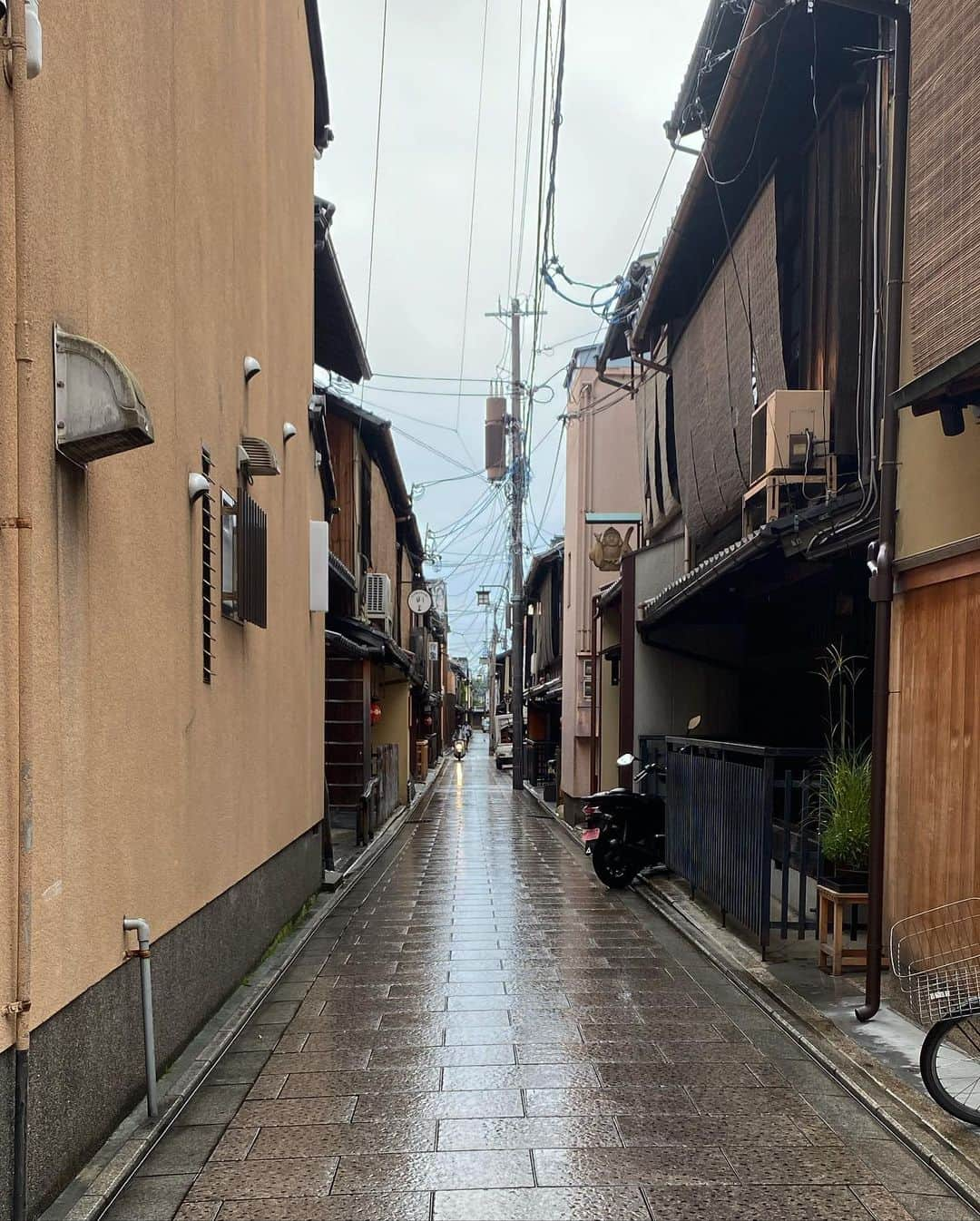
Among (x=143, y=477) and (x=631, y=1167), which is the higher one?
(x=143, y=477)

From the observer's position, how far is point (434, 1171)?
4.79 m

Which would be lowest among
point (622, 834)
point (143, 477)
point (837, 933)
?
point (622, 834)

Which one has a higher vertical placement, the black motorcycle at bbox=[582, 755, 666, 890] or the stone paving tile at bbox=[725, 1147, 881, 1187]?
the stone paving tile at bbox=[725, 1147, 881, 1187]

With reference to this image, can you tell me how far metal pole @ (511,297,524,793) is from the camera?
3356 cm

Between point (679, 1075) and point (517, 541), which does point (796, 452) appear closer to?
point (679, 1075)

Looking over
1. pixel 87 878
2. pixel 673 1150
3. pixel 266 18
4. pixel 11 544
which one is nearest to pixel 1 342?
pixel 11 544

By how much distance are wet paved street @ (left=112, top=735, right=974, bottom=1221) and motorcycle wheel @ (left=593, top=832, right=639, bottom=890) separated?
3080 mm

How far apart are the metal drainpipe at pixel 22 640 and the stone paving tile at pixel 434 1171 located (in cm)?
146

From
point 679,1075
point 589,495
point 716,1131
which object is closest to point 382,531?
point 589,495

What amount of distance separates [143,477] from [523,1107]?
3960 millimetres

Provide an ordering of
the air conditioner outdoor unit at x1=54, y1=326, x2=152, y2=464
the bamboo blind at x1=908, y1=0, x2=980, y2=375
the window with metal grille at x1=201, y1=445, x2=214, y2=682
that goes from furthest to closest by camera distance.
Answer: the window with metal grille at x1=201, y1=445, x2=214, y2=682 < the bamboo blind at x1=908, y1=0, x2=980, y2=375 < the air conditioner outdoor unit at x1=54, y1=326, x2=152, y2=464

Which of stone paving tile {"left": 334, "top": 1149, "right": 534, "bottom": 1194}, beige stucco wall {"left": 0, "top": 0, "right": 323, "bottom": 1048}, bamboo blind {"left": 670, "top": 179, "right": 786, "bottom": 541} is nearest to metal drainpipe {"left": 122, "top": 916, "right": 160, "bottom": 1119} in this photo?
beige stucco wall {"left": 0, "top": 0, "right": 323, "bottom": 1048}

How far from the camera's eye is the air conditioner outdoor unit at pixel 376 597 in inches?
900

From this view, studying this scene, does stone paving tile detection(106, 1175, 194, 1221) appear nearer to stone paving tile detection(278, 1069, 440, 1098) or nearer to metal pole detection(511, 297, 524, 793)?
stone paving tile detection(278, 1069, 440, 1098)
